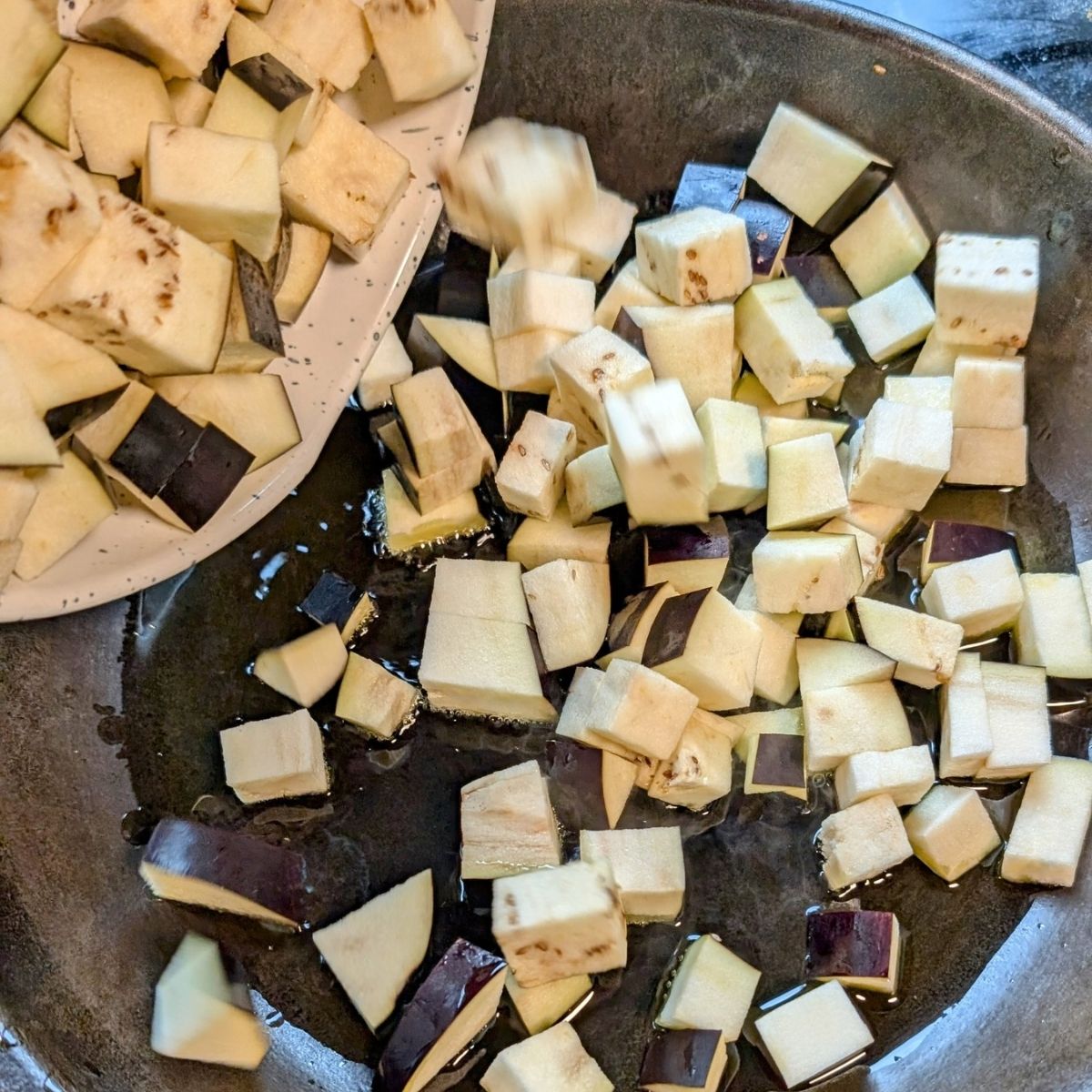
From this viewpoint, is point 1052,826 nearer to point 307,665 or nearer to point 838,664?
point 838,664

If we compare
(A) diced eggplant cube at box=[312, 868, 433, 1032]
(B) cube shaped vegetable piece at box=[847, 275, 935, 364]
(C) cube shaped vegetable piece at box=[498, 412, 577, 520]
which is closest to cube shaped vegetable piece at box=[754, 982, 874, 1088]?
(A) diced eggplant cube at box=[312, 868, 433, 1032]

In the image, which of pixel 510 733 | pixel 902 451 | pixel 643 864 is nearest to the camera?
pixel 643 864

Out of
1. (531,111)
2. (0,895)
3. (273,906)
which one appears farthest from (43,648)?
(531,111)

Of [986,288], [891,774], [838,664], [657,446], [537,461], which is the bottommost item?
[891,774]

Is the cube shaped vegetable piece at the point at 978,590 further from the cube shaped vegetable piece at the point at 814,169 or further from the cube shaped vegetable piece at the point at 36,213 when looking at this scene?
the cube shaped vegetable piece at the point at 36,213

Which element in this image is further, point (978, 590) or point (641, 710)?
point (978, 590)

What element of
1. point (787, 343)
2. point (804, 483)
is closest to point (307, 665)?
point (804, 483)

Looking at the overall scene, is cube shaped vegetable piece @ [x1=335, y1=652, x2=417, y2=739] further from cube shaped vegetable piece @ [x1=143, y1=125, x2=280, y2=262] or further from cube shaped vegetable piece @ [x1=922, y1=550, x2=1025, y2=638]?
cube shaped vegetable piece @ [x1=922, y1=550, x2=1025, y2=638]
